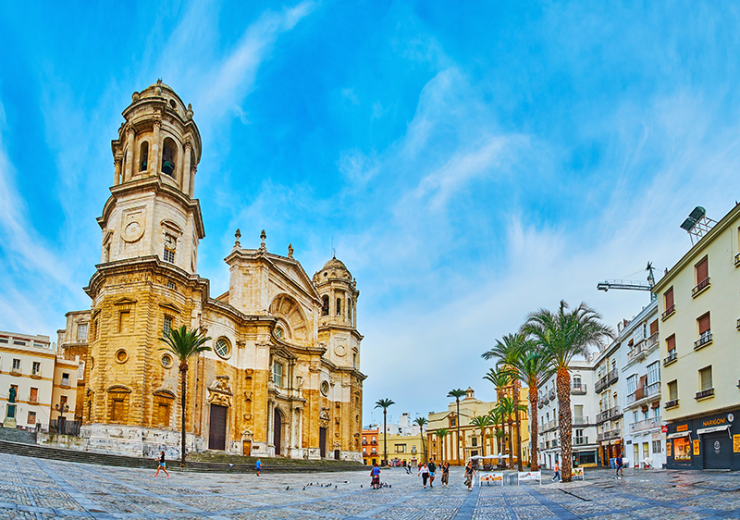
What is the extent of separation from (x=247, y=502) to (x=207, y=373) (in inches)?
1181

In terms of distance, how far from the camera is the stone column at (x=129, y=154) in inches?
1762

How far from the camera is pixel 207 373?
46.7 metres

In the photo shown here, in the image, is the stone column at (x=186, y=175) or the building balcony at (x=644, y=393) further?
the stone column at (x=186, y=175)

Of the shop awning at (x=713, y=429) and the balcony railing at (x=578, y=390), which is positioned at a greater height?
the balcony railing at (x=578, y=390)

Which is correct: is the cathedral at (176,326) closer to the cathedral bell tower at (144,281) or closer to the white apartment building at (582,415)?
the cathedral bell tower at (144,281)

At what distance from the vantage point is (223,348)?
4919cm

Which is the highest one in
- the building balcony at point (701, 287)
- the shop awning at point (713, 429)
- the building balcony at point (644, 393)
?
the building balcony at point (701, 287)

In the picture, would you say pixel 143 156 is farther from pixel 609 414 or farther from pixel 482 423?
pixel 482 423

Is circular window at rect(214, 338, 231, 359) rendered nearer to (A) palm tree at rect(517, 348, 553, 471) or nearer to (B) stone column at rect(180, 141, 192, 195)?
(B) stone column at rect(180, 141, 192, 195)

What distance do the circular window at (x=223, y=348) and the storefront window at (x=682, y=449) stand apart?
32.6m

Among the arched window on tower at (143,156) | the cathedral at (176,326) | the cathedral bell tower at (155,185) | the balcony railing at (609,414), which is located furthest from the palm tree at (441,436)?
the arched window on tower at (143,156)

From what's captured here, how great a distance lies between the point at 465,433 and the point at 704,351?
98246 millimetres

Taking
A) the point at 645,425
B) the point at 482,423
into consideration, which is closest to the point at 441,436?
the point at 482,423

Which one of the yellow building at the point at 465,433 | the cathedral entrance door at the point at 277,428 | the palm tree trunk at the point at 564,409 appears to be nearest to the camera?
the palm tree trunk at the point at 564,409
